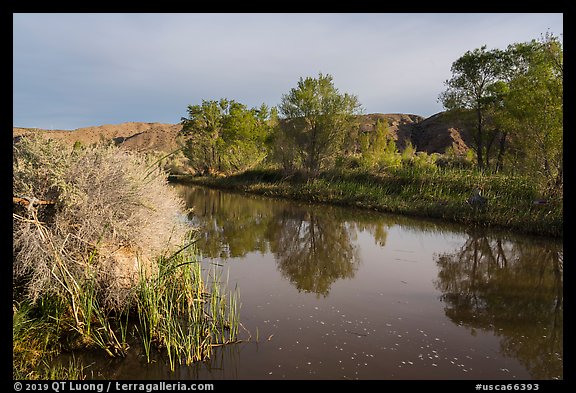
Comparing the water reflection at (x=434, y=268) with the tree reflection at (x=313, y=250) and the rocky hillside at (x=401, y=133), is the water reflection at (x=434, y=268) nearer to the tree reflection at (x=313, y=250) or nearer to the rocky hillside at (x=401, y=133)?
the tree reflection at (x=313, y=250)

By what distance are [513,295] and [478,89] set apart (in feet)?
85.3

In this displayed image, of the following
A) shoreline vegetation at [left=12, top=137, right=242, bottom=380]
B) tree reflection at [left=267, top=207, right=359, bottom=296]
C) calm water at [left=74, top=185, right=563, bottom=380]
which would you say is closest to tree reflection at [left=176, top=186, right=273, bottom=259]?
calm water at [left=74, top=185, right=563, bottom=380]

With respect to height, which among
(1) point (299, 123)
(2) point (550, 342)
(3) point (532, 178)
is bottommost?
(2) point (550, 342)

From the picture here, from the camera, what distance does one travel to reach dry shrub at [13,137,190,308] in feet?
16.3

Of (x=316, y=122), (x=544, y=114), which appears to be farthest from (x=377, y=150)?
(x=544, y=114)

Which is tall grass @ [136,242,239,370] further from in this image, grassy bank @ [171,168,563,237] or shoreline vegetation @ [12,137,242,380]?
grassy bank @ [171,168,563,237]

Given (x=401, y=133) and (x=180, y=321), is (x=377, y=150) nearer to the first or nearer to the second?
(x=180, y=321)

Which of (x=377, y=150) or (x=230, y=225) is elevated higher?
(x=377, y=150)

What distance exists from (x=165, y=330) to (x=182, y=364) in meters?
0.48

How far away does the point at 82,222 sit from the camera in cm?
534

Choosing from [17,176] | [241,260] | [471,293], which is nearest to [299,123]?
[241,260]

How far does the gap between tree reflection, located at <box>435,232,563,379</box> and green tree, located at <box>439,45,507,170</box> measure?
Answer: 19256 mm
